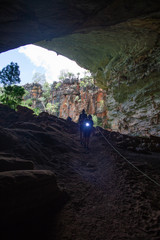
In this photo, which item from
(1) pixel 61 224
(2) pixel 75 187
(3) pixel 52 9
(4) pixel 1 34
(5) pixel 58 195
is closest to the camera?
(1) pixel 61 224

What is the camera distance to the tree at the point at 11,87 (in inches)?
480

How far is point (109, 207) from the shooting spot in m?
2.71

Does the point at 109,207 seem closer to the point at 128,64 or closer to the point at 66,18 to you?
the point at 66,18

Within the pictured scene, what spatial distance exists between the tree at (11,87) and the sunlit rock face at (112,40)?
426 cm

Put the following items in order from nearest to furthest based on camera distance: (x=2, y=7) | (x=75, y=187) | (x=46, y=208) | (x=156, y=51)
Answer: (x=46, y=208)
(x=75, y=187)
(x=2, y=7)
(x=156, y=51)

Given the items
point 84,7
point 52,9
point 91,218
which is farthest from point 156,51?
point 91,218

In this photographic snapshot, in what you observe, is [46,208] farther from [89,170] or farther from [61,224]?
[89,170]

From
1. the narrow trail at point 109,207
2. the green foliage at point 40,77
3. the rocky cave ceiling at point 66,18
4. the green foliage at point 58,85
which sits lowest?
the narrow trail at point 109,207

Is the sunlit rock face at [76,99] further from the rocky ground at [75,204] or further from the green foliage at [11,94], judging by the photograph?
the rocky ground at [75,204]

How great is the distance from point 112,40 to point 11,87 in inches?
422

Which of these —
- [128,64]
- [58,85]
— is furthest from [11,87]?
[58,85]

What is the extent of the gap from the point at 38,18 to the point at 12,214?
622 centimetres

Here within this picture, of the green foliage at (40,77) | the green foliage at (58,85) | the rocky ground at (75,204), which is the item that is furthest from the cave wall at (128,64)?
the green foliage at (40,77)

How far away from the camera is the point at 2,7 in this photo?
13.2 ft
